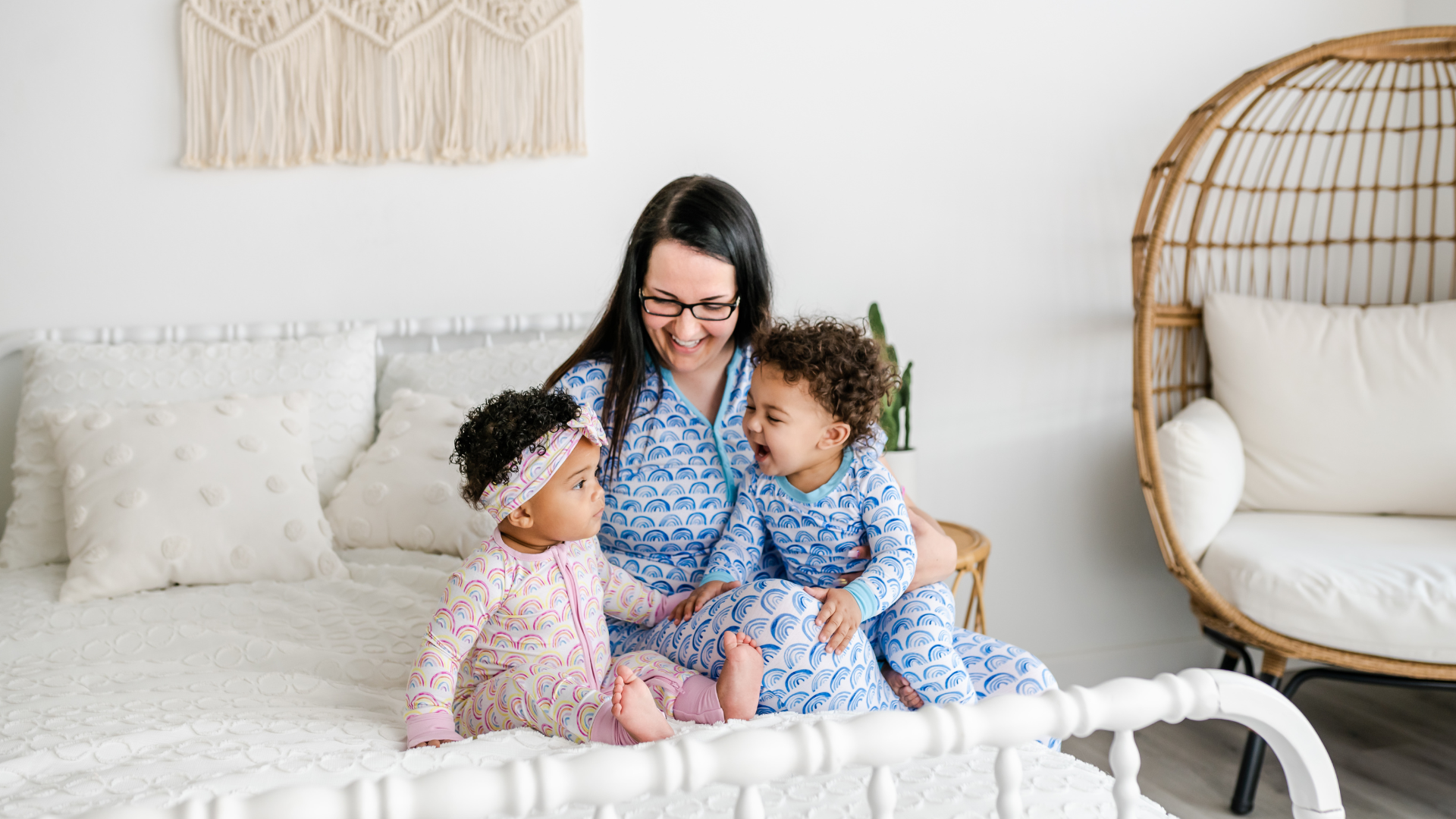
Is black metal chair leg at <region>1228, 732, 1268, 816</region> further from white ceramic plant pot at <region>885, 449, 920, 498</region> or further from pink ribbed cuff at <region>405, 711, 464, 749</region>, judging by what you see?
pink ribbed cuff at <region>405, 711, 464, 749</region>

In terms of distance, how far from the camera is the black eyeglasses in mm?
1356

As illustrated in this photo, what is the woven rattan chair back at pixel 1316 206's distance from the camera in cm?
247

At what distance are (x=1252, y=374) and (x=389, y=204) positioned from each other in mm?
2109

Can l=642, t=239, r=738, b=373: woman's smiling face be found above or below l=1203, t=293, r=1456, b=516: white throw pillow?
above

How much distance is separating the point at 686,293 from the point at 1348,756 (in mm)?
1928

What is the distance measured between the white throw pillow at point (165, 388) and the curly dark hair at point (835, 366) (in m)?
1.11

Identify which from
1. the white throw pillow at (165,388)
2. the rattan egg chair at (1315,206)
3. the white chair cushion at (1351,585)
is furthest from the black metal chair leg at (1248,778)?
the white throw pillow at (165,388)

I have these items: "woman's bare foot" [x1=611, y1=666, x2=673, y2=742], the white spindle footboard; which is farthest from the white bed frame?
"woman's bare foot" [x1=611, y1=666, x2=673, y2=742]

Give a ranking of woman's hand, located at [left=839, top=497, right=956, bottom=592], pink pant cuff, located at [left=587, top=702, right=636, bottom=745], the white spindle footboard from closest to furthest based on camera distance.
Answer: the white spindle footboard < pink pant cuff, located at [left=587, top=702, right=636, bottom=745] < woman's hand, located at [left=839, top=497, right=956, bottom=592]

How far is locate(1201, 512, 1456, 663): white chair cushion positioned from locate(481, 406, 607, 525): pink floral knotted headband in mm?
→ 1510

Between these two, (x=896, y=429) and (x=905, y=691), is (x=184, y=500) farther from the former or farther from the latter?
(x=896, y=429)

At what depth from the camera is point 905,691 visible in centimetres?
123

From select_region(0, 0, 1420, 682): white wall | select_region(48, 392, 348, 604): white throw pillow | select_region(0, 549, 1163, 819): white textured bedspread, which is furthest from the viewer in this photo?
select_region(0, 0, 1420, 682): white wall

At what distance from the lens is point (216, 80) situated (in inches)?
85.0
